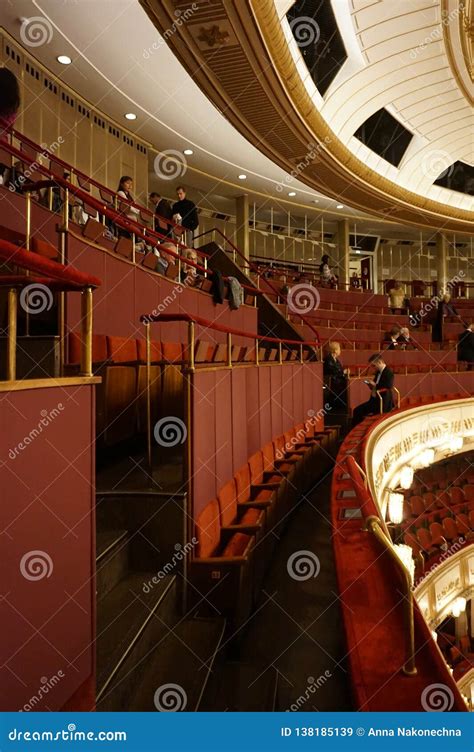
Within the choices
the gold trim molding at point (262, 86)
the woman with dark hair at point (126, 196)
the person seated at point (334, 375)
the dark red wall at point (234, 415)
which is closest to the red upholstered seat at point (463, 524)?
the person seated at point (334, 375)

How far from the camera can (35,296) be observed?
1715 mm

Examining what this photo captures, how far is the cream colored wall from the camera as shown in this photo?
383 centimetres

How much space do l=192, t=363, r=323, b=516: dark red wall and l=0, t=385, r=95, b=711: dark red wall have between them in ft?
1.88

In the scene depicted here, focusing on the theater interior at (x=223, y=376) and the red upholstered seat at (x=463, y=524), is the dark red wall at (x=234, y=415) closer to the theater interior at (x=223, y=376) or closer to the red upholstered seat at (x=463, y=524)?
the theater interior at (x=223, y=376)

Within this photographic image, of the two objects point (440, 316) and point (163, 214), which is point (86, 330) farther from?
point (440, 316)

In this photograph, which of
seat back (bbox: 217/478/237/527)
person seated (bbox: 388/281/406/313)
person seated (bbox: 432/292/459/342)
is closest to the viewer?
seat back (bbox: 217/478/237/527)

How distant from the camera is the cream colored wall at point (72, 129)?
3.83 meters

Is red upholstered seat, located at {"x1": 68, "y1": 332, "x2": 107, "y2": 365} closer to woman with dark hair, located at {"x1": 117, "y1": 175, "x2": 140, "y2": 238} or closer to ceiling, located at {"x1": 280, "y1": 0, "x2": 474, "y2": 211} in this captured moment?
woman with dark hair, located at {"x1": 117, "y1": 175, "x2": 140, "y2": 238}

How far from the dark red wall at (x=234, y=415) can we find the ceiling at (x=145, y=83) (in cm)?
228

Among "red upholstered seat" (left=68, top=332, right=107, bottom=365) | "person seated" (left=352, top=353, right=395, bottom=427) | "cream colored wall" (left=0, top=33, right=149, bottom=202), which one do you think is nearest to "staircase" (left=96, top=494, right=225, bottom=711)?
"red upholstered seat" (left=68, top=332, right=107, bottom=365)

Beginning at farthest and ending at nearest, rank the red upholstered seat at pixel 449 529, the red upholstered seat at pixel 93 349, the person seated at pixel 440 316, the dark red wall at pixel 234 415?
the person seated at pixel 440 316 < the red upholstered seat at pixel 449 529 < the red upholstered seat at pixel 93 349 < the dark red wall at pixel 234 415

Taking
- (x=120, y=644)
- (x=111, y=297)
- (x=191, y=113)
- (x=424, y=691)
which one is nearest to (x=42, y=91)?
(x=191, y=113)

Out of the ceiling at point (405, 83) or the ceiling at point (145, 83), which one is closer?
the ceiling at point (145, 83)

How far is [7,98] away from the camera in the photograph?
187cm
